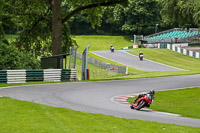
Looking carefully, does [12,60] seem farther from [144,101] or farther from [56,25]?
[144,101]

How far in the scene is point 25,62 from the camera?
25.5 metres

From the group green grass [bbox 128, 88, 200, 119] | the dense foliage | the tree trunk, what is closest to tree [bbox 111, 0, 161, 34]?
the dense foliage

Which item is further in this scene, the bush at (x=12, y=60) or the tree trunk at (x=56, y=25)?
the tree trunk at (x=56, y=25)

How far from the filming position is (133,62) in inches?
2015

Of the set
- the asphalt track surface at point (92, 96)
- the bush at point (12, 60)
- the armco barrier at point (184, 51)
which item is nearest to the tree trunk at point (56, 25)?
the bush at point (12, 60)

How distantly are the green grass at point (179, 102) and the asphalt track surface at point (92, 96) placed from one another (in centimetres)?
103

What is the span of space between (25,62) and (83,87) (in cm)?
610

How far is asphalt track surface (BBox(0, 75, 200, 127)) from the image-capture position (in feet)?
41.7

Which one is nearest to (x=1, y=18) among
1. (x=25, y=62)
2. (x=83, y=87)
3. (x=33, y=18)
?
(x=33, y=18)

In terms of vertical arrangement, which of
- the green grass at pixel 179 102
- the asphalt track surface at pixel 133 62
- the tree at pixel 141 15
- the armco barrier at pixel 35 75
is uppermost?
the tree at pixel 141 15

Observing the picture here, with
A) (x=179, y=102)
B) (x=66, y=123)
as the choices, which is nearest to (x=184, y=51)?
(x=179, y=102)

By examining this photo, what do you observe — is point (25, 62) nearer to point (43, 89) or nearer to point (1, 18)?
point (43, 89)

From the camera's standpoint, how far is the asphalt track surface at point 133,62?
1846 inches

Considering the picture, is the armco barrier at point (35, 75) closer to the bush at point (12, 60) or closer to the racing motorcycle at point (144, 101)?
the bush at point (12, 60)
